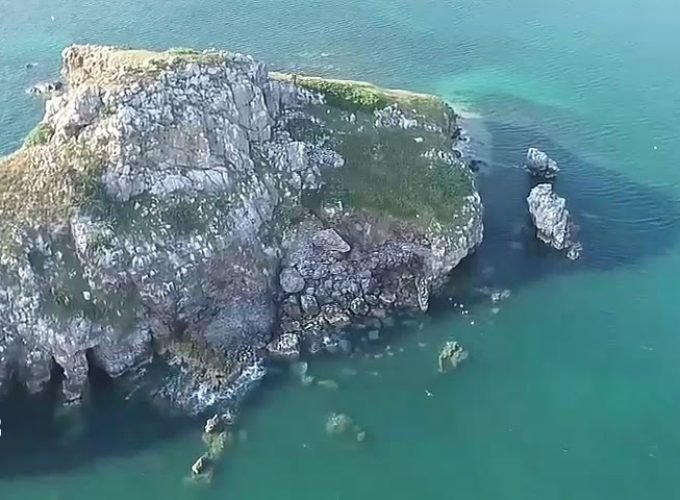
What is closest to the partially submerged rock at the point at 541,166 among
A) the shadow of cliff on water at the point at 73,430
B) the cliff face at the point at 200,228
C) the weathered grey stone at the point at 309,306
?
the cliff face at the point at 200,228

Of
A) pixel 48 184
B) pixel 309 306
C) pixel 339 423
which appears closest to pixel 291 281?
pixel 309 306

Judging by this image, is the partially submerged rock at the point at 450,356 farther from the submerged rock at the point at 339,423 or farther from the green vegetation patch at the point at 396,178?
the green vegetation patch at the point at 396,178

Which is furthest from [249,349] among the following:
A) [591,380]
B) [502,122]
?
[502,122]

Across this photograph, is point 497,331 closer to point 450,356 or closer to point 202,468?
point 450,356

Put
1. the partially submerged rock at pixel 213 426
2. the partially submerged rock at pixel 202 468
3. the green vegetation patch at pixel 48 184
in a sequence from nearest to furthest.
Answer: the partially submerged rock at pixel 202 468 < the partially submerged rock at pixel 213 426 < the green vegetation patch at pixel 48 184

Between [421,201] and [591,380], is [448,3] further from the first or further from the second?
[591,380]

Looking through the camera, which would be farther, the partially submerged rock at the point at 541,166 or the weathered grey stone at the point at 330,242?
the partially submerged rock at the point at 541,166

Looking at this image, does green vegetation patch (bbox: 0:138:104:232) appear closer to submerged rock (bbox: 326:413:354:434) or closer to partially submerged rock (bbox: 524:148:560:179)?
submerged rock (bbox: 326:413:354:434)
